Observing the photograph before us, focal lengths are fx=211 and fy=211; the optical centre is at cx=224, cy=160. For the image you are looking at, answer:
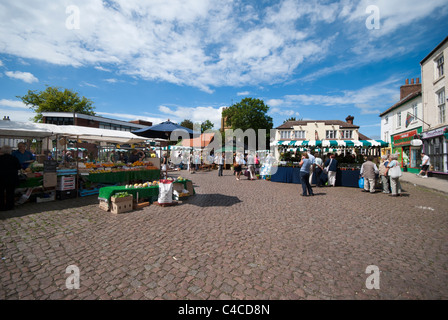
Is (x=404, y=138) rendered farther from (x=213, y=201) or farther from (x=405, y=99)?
(x=213, y=201)

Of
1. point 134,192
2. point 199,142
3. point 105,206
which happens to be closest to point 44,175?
point 105,206

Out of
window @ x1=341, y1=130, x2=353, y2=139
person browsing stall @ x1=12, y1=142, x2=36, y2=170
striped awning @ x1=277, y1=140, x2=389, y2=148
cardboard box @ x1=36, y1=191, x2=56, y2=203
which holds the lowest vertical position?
cardboard box @ x1=36, y1=191, x2=56, y2=203

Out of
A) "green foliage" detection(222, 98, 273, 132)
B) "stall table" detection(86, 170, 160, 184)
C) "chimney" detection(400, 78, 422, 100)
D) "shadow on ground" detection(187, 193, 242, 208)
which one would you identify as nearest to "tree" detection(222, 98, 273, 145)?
"green foliage" detection(222, 98, 273, 132)

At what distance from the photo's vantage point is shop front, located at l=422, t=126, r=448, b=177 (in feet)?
48.4

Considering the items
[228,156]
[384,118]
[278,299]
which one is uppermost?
[384,118]

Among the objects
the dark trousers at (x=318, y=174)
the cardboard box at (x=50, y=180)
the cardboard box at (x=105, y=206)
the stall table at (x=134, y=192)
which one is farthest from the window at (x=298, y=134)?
the cardboard box at (x=50, y=180)

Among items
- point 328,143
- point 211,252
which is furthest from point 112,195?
point 328,143

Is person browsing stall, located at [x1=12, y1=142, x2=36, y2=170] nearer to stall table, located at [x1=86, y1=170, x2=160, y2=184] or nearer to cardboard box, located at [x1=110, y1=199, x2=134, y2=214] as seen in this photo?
stall table, located at [x1=86, y1=170, x2=160, y2=184]

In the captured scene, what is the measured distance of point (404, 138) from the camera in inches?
853

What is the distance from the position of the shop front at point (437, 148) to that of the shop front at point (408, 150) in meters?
1.46

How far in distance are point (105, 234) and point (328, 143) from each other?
43.9 feet

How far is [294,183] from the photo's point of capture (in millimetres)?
13219

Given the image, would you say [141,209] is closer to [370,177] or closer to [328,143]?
[370,177]

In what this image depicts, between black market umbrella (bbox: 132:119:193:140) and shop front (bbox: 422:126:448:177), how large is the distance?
1766 centimetres
